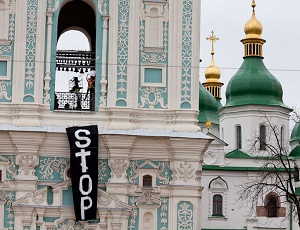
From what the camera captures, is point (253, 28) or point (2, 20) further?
point (253, 28)

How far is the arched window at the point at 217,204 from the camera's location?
2021 inches

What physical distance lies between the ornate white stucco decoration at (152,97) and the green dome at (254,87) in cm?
3161

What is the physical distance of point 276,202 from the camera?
5194 centimetres

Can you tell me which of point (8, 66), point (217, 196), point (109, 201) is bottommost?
point (109, 201)

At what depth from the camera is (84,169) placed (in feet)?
70.8

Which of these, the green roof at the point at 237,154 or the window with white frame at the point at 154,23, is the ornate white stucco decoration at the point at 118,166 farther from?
the green roof at the point at 237,154

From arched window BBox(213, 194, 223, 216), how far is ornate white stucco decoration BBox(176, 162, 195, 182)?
97.1ft

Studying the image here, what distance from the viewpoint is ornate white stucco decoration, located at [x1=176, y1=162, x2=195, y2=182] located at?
21.9 meters

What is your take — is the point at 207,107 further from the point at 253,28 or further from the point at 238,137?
the point at 253,28

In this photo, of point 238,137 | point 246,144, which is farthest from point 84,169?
point 238,137

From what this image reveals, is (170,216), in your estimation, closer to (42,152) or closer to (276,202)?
(42,152)

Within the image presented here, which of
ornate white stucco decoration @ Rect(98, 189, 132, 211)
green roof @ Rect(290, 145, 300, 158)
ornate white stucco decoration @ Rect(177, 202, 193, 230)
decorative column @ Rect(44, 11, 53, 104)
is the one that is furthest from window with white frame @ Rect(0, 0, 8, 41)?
green roof @ Rect(290, 145, 300, 158)

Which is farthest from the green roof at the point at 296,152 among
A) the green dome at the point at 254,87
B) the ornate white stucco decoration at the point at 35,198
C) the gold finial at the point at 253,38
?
the ornate white stucco decoration at the point at 35,198

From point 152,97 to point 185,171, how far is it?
1.69 meters
